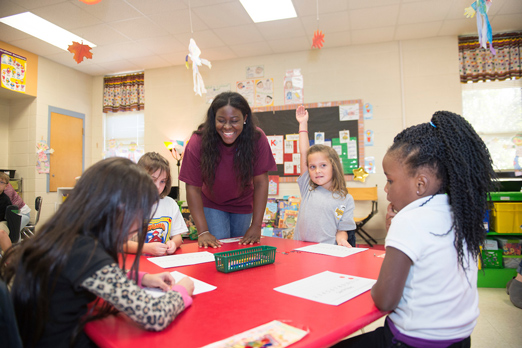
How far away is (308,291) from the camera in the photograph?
2.73 feet

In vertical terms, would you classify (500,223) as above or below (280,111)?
below

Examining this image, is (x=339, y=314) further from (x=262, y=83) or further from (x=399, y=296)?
(x=262, y=83)

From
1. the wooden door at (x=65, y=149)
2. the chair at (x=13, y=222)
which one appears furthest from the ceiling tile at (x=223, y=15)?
the wooden door at (x=65, y=149)

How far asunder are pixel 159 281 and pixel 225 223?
108 centimetres

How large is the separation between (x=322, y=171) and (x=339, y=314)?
1274 mm

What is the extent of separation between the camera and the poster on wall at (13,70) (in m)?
4.49

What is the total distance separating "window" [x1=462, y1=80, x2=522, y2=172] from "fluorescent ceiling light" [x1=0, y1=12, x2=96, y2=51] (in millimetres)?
5091

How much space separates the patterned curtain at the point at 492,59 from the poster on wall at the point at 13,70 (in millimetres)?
5986

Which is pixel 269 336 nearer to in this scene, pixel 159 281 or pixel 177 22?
pixel 159 281

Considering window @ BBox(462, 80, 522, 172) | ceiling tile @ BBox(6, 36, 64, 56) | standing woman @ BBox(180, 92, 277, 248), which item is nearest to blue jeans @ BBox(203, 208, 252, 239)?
standing woman @ BBox(180, 92, 277, 248)

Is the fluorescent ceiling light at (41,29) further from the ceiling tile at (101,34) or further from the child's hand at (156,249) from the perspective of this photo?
the child's hand at (156,249)

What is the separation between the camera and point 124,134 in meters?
5.89

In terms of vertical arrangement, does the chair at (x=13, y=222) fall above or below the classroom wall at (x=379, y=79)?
below

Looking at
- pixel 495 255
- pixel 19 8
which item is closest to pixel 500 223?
pixel 495 255
